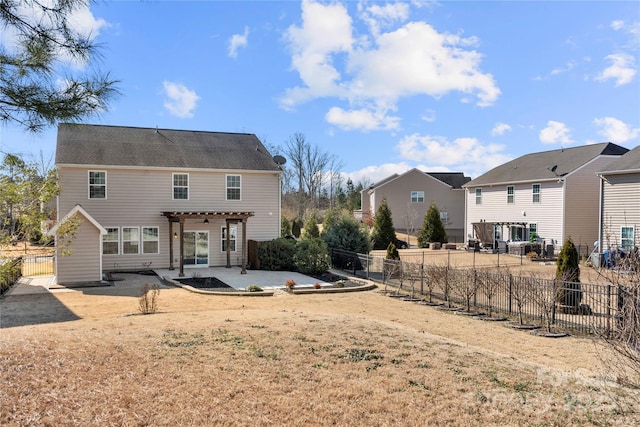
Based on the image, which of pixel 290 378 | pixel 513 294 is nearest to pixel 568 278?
pixel 513 294

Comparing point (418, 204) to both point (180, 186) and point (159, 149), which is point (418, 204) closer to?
point (180, 186)

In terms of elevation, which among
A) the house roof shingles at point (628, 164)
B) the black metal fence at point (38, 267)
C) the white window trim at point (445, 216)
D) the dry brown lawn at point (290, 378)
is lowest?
the black metal fence at point (38, 267)

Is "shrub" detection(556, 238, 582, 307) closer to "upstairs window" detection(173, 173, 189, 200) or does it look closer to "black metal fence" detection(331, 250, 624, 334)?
"black metal fence" detection(331, 250, 624, 334)

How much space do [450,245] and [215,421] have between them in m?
31.7

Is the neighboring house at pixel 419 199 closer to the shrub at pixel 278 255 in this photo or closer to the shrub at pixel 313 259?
the shrub at pixel 278 255

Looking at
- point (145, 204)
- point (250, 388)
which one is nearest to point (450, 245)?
point (145, 204)

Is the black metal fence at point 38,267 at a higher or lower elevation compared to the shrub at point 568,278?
lower

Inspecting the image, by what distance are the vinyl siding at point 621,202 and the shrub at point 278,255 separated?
1513cm

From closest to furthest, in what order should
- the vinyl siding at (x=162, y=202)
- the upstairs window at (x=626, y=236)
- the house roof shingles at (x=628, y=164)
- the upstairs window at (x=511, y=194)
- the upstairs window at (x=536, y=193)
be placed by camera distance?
the vinyl siding at (x=162, y=202)
the house roof shingles at (x=628, y=164)
the upstairs window at (x=626, y=236)
the upstairs window at (x=536, y=193)
the upstairs window at (x=511, y=194)

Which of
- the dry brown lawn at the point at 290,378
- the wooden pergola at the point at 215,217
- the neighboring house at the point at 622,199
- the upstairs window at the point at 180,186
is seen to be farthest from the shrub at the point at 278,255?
the neighboring house at the point at 622,199

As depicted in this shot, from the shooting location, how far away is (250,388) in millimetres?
5520

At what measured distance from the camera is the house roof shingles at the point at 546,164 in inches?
1121

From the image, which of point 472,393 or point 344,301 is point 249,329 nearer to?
point 472,393

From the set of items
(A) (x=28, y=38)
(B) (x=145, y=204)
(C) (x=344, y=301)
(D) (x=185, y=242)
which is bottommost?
(C) (x=344, y=301)
